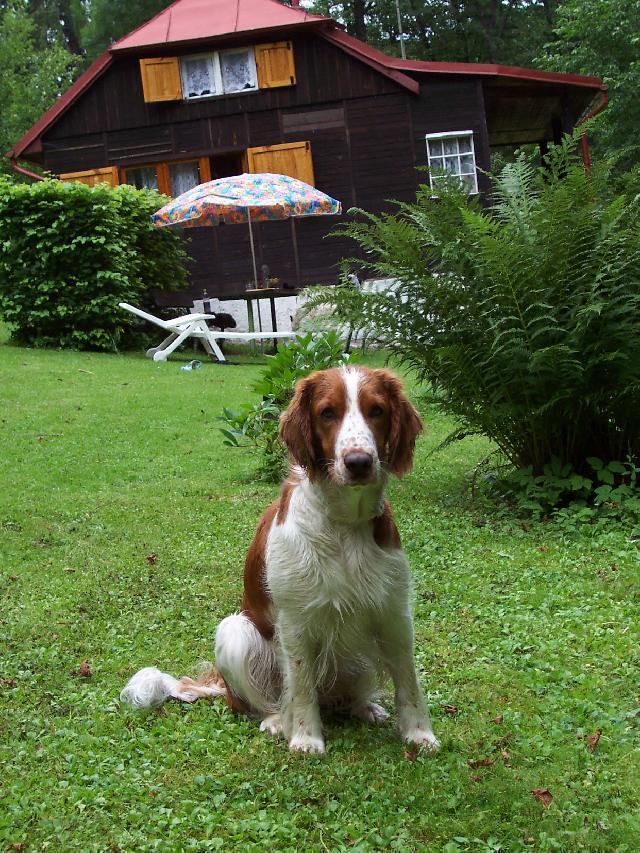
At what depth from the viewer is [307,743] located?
10.7 feet

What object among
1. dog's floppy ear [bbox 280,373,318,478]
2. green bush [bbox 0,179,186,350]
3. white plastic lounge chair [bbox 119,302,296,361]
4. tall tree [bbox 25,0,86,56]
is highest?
tall tree [bbox 25,0,86,56]

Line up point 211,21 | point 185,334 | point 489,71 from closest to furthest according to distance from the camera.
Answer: point 185,334 → point 489,71 → point 211,21

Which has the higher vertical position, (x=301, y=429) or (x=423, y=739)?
(x=301, y=429)

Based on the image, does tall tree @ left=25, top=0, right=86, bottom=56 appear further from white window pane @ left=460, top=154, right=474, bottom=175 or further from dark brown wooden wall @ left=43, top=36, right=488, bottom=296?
white window pane @ left=460, top=154, right=474, bottom=175

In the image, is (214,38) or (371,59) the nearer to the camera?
(371,59)

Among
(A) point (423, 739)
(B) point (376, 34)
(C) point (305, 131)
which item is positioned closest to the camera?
(A) point (423, 739)

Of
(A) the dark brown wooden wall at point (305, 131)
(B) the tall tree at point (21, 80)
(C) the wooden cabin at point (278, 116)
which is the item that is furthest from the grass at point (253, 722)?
(B) the tall tree at point (21, 80)

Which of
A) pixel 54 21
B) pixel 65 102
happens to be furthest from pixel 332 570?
pixel 54 21

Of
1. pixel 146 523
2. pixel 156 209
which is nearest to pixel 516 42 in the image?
pixel 156 209

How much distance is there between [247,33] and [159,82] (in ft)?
6.79

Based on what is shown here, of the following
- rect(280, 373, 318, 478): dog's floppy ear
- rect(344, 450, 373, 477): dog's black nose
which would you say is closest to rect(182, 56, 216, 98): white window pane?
rect(280, 373, 318, 478): dog's floppy ear

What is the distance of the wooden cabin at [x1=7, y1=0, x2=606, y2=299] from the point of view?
19.6 meters

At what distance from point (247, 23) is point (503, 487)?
52.7 ft

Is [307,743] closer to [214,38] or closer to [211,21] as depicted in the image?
[214,38]
